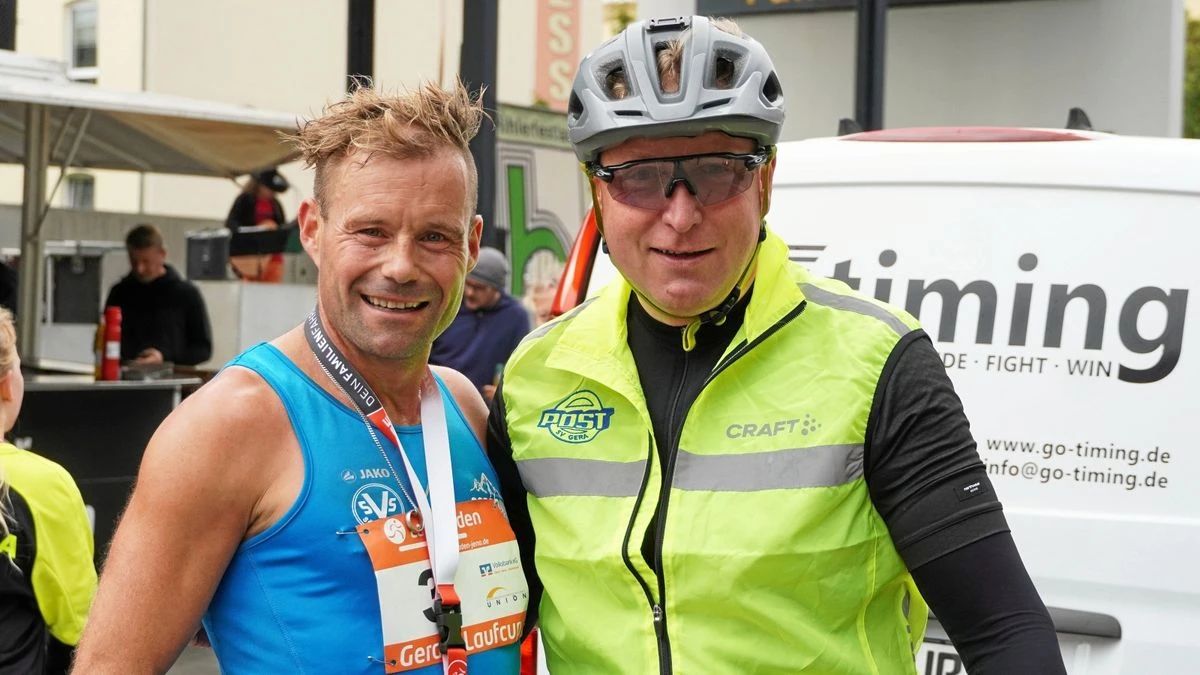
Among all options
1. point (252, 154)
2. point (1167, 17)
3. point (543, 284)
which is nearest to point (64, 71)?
point (252, 154)

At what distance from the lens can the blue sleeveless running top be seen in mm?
2146

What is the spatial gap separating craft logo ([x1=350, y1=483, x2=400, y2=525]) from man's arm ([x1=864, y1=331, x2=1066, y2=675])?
2.34ft

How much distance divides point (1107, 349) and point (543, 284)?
7.53 metres

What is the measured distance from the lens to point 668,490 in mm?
2283

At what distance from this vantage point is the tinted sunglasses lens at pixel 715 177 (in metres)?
2.33

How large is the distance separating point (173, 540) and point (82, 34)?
A: 20892mm

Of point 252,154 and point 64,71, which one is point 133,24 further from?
point 64,71

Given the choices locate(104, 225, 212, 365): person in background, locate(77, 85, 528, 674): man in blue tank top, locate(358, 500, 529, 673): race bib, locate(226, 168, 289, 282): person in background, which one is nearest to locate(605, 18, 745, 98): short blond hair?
locate(77, 85, 528, 674): man in blue tank top

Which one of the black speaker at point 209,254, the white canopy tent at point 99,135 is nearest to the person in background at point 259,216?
the black speaker at point 209,254

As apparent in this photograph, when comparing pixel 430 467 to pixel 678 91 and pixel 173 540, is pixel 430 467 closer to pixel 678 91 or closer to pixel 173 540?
pixel 173 540

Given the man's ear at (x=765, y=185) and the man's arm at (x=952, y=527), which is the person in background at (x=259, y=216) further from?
the man's arm at (x=952, y=527)

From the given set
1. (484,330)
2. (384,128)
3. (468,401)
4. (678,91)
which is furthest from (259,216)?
(678,91)

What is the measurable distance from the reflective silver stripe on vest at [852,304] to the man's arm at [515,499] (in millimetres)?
564

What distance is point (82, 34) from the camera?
21281mm
